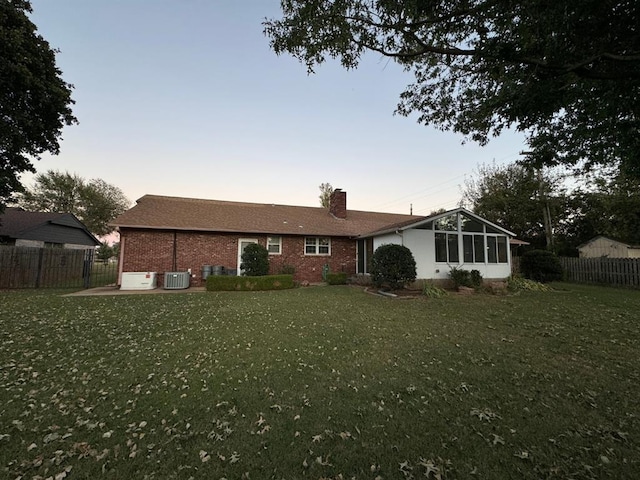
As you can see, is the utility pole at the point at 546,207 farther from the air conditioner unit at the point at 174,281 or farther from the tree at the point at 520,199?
the air conditioner unit at the point at 174,281

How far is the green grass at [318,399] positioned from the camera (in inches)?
87.8

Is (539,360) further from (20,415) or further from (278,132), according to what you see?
(278,132)

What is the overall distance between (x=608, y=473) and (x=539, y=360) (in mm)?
2621

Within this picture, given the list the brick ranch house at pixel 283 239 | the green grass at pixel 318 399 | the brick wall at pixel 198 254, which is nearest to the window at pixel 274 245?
the brick ranch house at pixel 283 239

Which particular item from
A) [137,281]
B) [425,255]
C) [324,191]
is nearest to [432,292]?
[425,255]

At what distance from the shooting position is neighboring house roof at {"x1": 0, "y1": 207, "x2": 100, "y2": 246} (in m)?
17.8

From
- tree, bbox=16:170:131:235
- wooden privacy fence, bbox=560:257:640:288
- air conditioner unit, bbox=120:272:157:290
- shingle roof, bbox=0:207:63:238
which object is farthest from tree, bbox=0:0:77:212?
wooden privacy fence, bbox=560:257:640:288

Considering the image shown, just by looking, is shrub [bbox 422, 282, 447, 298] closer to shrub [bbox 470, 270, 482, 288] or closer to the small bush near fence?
shrub [bbox 470, 270, 482, 288]

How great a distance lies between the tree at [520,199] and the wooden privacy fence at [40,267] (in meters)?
31.2

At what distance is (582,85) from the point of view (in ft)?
17.6

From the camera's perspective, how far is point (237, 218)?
15.9 meters

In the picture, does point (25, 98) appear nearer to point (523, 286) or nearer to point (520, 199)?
point (523, 286)

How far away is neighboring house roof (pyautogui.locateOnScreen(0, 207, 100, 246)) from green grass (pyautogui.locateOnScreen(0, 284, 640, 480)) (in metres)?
17.1

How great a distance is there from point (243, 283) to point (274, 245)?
3586 mm
